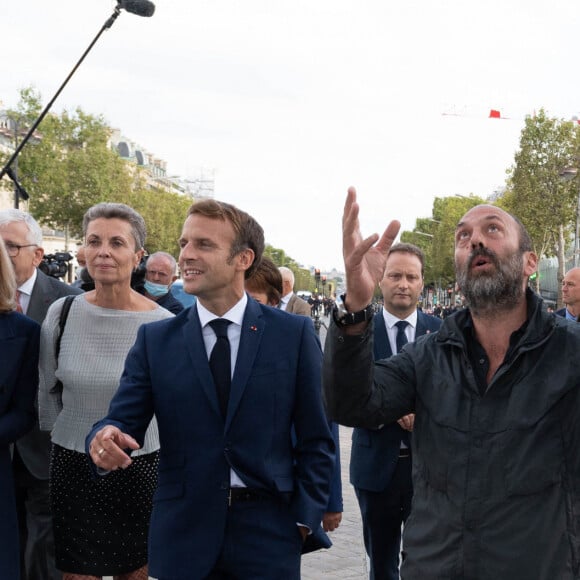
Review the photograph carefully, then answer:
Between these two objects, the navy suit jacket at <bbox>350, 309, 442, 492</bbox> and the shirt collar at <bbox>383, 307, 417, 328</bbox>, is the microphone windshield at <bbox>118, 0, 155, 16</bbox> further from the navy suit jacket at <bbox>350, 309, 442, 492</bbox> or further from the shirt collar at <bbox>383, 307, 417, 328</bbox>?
the navy suit jacket at <bbox>350, 309, 442, 492</bbox>

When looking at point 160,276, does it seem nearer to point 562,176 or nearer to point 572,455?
point 572,455

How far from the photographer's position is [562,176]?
50688 mm

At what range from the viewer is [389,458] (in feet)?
16.5

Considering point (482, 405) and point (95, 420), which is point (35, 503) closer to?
point (95, 420)

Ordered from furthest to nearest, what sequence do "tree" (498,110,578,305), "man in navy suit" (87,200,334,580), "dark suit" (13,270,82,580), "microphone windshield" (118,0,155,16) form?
"tree" (498,110,578,305) → "microphone windshield" (118,0,155,16) → "dark suit" (13,270,82,580) → "man in navy suit" (87,200,334,580)

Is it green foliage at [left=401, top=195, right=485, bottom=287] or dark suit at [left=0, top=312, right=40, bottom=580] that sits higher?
green foliage at [left=401, top=195, right=485, bottom=287]

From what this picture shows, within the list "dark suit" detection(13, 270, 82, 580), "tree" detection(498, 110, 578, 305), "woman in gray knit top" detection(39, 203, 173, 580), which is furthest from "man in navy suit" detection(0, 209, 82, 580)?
"tree" detection(498, 110, 578, 305)

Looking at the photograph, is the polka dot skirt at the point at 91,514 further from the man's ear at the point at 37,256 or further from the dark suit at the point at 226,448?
the man's ear at the point at 37,256

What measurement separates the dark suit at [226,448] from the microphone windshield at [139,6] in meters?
12.0

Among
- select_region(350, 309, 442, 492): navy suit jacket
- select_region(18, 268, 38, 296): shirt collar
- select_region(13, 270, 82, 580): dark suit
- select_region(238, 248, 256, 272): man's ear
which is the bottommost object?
select_region(13, 270, 82, 580): dark suit

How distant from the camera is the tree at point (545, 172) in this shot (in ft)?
164

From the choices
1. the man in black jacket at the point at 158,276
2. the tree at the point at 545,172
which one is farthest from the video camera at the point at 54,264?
the tree at the point at 545,172

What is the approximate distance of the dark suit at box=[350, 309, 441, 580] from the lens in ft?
16.5

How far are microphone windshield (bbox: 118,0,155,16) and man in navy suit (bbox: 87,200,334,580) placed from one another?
38.9 feet
